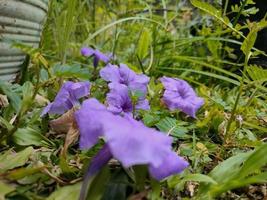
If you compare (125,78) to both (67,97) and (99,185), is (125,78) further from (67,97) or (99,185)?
(99,185)

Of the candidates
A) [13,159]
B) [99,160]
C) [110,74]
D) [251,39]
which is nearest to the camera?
[99,160]

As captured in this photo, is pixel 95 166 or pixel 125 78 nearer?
pixel 95 166

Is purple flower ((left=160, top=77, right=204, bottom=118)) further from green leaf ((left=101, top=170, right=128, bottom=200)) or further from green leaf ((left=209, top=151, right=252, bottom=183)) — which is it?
green leaf ((left=101, top=170, right=128, bottom=200))

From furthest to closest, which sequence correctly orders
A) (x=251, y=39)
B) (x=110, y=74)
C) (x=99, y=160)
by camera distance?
(x=110, y=74), (x=251, y=39), (x=99, y=160)

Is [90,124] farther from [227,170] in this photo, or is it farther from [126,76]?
[126,76]

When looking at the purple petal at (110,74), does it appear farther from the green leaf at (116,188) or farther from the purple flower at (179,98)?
the green leaf at (116,188)

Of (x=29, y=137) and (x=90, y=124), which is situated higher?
(x=90, y=124)

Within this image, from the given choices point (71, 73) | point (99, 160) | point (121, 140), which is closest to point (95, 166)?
point (99, 160)

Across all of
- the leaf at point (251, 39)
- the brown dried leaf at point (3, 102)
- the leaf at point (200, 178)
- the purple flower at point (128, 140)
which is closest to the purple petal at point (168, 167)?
the purple flower at point (128, 140)

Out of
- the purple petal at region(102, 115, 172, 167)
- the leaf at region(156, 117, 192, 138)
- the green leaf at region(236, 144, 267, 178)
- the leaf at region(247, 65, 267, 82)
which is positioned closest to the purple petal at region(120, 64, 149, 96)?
the leaf at region(156, 117, 192, 138)

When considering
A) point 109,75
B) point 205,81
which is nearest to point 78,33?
point 205,81
